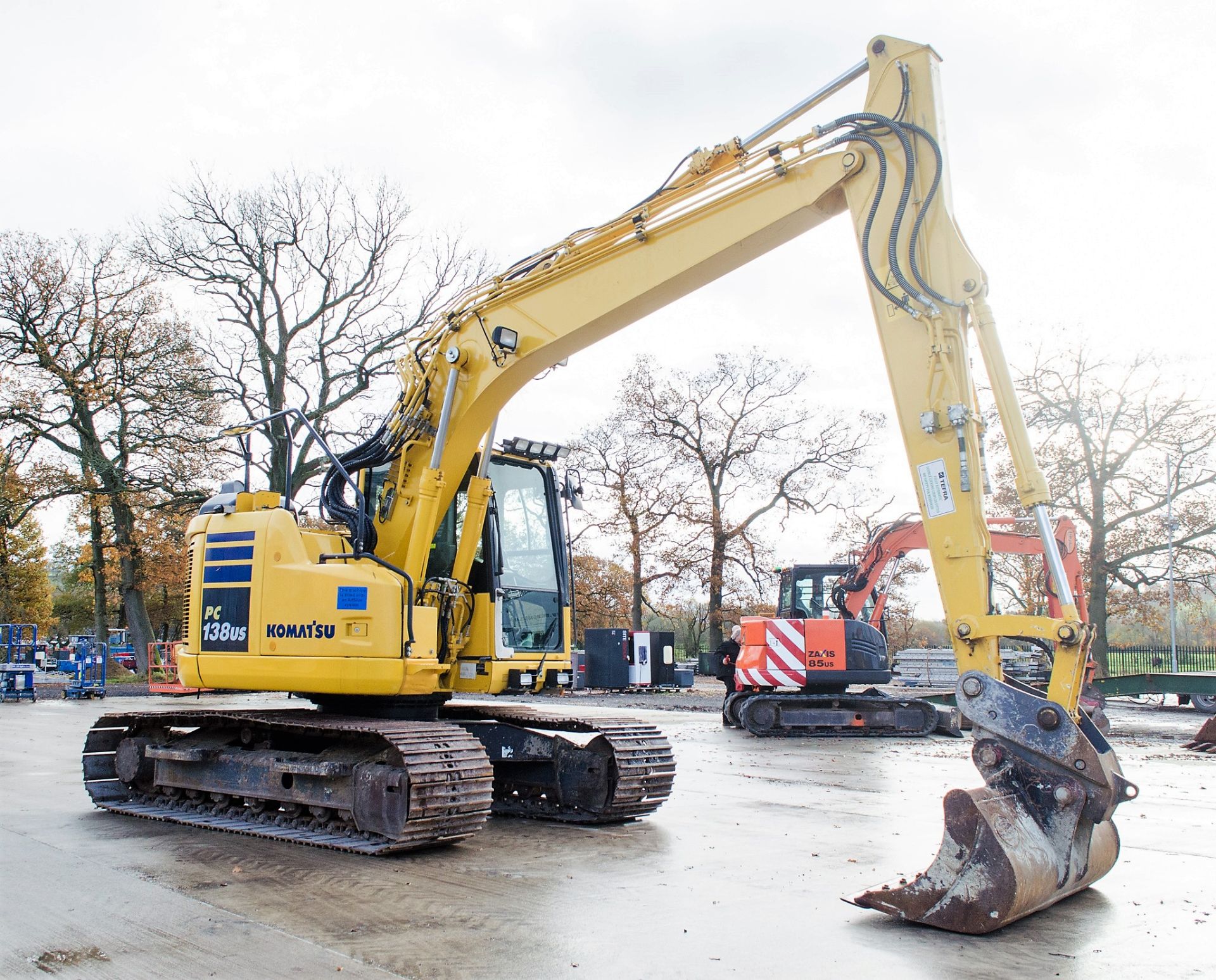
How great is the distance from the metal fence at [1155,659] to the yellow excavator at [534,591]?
1158 inches

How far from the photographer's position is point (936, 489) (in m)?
5.79

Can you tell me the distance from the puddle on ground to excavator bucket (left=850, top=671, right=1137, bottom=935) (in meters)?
A: 3.66

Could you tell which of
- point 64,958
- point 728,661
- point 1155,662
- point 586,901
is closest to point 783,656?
point 728,661

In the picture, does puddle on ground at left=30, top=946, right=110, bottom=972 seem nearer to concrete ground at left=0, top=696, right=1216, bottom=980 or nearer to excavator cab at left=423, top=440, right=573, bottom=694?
concrete ground at left=0, top=696, right=1216, bottom=980

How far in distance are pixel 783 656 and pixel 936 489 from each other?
979cm

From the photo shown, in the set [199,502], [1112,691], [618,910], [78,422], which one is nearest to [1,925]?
[618,910]

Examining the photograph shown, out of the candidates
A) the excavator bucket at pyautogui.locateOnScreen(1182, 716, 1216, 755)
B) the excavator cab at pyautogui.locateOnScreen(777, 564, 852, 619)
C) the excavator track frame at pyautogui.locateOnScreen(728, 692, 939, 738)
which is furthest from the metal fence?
the excavator track frame at pyautogui.locateOnScreen(728, 692, 939, 738)

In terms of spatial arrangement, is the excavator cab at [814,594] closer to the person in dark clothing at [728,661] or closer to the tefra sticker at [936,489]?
the person in dark clothing at [728,661]

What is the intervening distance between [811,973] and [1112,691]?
48.0 feet

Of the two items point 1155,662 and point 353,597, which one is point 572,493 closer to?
point 353,597

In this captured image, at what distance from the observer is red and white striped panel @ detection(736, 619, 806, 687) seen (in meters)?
15.2

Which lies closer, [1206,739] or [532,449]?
[532,449]

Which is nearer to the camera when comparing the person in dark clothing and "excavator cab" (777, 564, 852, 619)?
"excavator cab" (777, 564, 852, 619)

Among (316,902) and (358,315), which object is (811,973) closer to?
(316,902)
